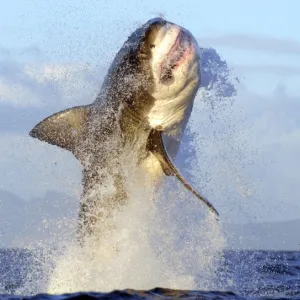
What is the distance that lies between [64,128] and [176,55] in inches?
98.4

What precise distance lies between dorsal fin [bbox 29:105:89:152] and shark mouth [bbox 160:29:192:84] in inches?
68.5

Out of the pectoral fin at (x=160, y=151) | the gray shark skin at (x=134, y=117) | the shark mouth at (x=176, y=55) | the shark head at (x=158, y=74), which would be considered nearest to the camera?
the shark mouth at (x=176, y=55)

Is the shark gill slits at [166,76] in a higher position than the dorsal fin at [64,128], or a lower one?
higher

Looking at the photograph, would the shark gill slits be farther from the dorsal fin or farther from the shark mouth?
the dorsal fin

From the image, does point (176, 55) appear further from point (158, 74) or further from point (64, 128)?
point (64, 128)

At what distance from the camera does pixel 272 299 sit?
12.8 metres

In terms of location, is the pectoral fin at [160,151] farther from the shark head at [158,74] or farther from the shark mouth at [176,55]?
the shark mouth at [176,55]

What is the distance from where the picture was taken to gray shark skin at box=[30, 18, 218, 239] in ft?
34.0

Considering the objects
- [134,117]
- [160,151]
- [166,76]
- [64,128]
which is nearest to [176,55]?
[166,76]

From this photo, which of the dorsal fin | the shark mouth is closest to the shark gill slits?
the shark mouth

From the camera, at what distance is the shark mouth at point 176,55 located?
33.2ft

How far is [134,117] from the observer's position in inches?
443

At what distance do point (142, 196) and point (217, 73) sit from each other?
217 centimetres

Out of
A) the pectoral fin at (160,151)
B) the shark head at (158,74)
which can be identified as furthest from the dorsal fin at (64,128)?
the pectoral fin at (160,151)
